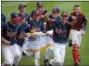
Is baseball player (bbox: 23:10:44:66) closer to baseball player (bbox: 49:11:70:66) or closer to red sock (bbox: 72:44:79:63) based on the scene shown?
baseball player (bbox: 49:11:70:66)

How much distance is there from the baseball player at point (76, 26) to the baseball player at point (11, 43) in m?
0.47

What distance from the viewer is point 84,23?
8.93 ft

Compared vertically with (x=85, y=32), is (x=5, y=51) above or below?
below

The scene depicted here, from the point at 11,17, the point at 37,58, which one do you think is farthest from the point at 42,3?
the point at 37,58

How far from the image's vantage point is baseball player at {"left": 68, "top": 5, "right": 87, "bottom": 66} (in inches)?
107

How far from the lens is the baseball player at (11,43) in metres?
2.70

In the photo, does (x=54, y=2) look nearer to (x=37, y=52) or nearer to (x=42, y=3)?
(x=42, y=3)

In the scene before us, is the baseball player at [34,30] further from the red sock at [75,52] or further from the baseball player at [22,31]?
the red sock at [75,52]

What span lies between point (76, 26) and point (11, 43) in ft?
1.90

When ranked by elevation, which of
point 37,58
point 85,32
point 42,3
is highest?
point 42,3

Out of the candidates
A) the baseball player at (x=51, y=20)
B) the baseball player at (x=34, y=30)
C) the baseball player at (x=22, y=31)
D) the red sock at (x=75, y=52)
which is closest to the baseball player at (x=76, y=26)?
the red sock at (x=75, y=52)

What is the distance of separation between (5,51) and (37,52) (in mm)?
275

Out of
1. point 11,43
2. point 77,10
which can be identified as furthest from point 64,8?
point 11,43

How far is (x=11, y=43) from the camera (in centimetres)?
272
